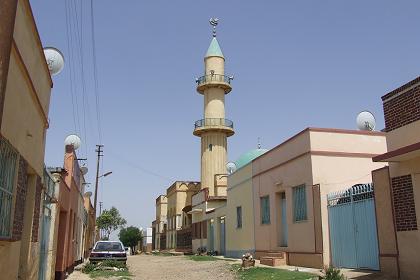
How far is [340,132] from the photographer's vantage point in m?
18.0

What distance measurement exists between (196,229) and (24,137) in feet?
110

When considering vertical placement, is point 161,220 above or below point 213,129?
below

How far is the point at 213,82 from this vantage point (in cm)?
4103

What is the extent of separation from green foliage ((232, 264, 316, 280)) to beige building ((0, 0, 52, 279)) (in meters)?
7.89

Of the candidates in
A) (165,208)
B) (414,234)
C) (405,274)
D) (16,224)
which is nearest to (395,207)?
(414,234)

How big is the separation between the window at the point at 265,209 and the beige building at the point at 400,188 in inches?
382

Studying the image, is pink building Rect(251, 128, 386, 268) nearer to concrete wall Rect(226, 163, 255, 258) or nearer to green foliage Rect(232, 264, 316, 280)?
green foliage Rect(232, 264, 316, 280)

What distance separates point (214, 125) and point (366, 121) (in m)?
20.2

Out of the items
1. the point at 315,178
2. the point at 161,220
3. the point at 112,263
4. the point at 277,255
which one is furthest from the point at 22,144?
the point at 161,220

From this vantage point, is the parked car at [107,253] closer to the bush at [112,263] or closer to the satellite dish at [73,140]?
the bush at [112,263]

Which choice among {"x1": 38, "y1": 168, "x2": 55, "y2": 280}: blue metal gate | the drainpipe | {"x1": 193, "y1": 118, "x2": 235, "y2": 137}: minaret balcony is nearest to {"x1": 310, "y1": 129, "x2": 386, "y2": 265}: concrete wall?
{"x1": 38, "y1": 168, "x2": 55, "y2": 280}: blue metal gate

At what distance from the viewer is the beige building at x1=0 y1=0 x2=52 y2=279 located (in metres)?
6.32

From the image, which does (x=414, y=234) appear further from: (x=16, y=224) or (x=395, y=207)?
(x=16, y=224)

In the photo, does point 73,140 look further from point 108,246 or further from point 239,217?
point 239,217
